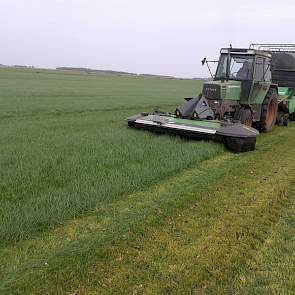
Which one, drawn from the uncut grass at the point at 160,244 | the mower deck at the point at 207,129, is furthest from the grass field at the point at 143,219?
the mower deck at the point at 207,129

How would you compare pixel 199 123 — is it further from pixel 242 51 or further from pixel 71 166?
pixel 71 166

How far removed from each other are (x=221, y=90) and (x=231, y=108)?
29.1 inches

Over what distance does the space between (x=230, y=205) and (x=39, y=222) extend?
2508 mm

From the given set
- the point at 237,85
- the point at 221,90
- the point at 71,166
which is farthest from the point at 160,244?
the point at 237,85

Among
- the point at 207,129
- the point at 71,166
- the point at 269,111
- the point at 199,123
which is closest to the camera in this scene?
the point at 71,166

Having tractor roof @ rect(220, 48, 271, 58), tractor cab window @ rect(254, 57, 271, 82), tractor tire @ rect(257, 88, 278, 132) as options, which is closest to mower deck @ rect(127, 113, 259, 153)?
tractor roof @ rect(220, 48, 271, 58)

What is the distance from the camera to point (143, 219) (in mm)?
5172

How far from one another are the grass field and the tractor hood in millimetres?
2454

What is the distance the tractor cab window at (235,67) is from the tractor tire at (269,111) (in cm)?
137

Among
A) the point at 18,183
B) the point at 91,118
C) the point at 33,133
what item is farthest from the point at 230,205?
the point at 91,118

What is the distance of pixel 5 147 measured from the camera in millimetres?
8648

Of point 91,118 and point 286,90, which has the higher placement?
point 286,90

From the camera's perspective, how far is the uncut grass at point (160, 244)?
3.74 m

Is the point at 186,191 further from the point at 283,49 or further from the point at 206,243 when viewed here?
the point at 283,49
